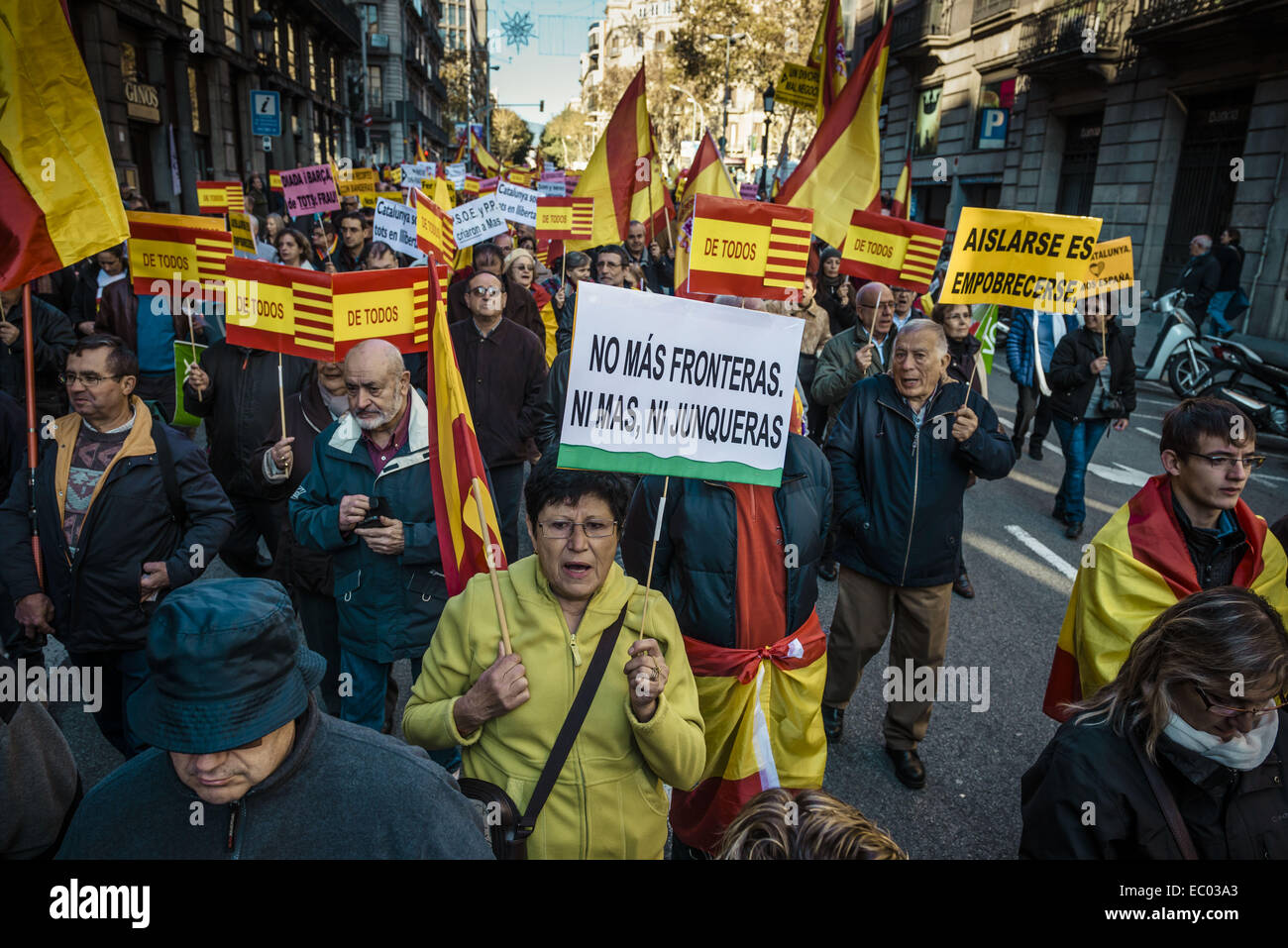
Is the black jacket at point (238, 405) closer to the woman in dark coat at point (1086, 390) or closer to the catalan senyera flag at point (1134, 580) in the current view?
the catalan senyera flag at point (1134, 580)

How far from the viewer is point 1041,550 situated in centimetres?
677

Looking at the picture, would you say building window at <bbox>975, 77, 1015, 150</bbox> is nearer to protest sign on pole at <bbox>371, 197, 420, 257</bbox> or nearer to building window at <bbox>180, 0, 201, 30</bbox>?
building window at <bbox>180, 0, 201, 30</bbox>

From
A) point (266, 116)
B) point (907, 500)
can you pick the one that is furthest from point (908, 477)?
point (266, 116)

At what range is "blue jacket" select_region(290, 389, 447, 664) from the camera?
11.0ft

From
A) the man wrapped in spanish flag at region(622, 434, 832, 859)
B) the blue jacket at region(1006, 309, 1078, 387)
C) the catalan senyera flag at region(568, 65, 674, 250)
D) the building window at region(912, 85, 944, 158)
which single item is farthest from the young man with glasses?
the building window at region(912, 85, 944, 158)

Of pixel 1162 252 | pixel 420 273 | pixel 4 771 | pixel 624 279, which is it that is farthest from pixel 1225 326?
pixel 4 771

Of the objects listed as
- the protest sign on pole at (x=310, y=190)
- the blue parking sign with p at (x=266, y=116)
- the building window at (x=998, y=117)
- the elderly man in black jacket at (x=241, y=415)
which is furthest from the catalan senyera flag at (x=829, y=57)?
the building window at (x=998, y=117)

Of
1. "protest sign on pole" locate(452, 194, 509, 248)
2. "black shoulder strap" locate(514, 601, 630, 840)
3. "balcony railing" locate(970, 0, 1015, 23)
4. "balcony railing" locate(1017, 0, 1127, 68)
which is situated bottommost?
"black shoulder strap" locate(514, 601, 630, 840)

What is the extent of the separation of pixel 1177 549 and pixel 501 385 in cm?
371

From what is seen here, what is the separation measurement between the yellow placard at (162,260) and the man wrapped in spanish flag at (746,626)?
12.0ft

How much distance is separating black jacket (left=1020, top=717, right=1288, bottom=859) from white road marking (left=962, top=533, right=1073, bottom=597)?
13.7 feet

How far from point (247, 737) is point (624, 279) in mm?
6020

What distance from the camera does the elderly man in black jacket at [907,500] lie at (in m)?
3.81
